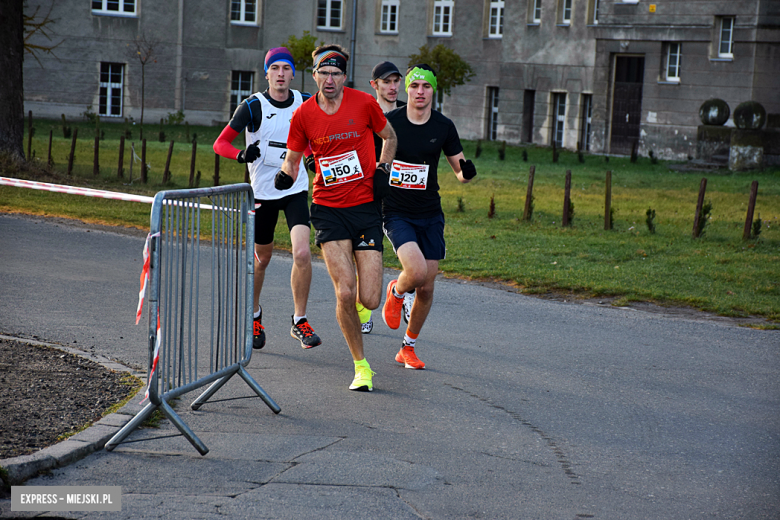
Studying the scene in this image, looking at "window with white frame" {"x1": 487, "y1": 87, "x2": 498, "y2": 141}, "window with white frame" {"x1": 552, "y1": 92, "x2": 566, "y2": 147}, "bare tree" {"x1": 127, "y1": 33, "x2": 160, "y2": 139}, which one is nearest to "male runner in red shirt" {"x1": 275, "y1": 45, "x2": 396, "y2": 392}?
"window with white frame" {"x1": 552, "y1": 92, "x2": 566, "y2": 147}

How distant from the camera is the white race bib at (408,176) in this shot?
6977mm

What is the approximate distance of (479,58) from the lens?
153ft

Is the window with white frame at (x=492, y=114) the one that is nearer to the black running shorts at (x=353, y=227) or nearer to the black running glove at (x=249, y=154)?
the black running glove at (x=249, y=154)

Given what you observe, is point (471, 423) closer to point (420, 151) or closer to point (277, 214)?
point (420, 151)

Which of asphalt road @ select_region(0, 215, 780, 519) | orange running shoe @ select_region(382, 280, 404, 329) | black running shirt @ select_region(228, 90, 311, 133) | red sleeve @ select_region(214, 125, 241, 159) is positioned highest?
black running shirt @ select_region(228, 90, 311, 133)

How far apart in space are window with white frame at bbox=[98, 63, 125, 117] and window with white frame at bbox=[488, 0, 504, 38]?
19.0 metres

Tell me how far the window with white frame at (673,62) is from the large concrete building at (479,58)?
4 centimetres

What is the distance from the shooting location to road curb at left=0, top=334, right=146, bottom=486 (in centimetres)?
438

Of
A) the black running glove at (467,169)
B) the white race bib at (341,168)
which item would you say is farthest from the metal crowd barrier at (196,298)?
the black running glove at (467,169)

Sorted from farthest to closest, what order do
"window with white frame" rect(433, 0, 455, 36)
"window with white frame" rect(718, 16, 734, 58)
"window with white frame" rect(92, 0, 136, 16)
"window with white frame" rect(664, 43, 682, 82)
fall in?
"window with white frame" rect(433, 0, 455, 36)
"window with white frame" rect(92, 0, 136, 16)
"window with white frame" rect(664, 43, 682, 82)
"window with white frame" rect(718, 16, 734, 58)

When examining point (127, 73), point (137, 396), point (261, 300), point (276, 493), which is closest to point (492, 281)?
point (261, 300)

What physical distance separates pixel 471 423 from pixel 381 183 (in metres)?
1.80

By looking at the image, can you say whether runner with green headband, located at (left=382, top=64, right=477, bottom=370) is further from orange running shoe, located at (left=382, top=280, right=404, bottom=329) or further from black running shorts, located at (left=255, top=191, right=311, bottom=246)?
black running shorts, located at (left=255, top=191, right=311, bottom=246)

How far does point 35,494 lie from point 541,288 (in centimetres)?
706
